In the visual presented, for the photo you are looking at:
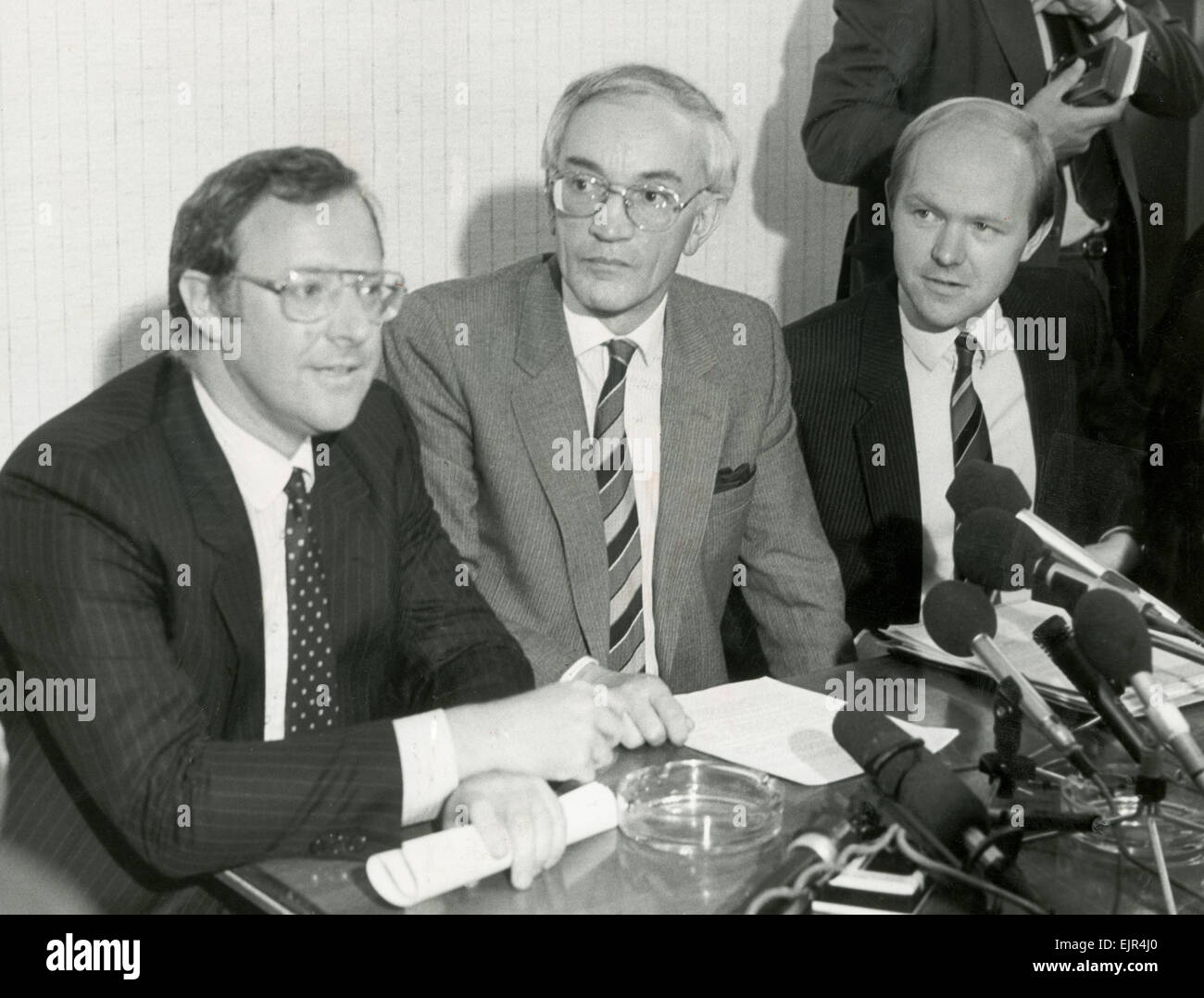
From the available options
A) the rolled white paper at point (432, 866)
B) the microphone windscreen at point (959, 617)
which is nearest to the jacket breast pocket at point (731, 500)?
the microphone windscreen at point (959, 617)

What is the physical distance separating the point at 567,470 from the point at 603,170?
512mm

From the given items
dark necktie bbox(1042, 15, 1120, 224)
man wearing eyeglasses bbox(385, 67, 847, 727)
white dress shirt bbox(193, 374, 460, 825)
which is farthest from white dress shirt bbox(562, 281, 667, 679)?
dark necktie bbox(1042, 15, 1120, 224)

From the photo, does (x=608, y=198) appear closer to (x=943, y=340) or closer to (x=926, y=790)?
(x=943, y=340)

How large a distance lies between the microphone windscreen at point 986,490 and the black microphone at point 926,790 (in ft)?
0.97

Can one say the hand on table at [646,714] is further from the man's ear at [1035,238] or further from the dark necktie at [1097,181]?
the dark necktie at [1097,181]

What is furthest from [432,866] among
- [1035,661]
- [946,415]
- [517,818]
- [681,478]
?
[946,415]

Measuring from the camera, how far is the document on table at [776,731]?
59.3 inches

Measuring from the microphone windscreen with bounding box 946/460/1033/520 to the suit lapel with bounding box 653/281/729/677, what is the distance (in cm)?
80

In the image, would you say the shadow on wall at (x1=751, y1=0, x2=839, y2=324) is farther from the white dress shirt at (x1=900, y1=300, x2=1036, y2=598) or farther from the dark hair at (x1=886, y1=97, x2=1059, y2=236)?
the white dress shirt at (x1=900, y1=300, x2=1036, y2=598)

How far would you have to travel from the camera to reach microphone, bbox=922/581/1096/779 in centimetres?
127

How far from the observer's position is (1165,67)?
9.97 feet

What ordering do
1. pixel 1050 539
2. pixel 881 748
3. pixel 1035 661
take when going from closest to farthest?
pixel 881 748 < pixel 1050 539 < pixel 1035 661
